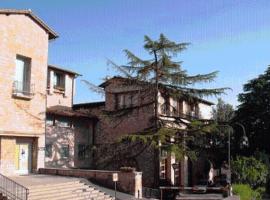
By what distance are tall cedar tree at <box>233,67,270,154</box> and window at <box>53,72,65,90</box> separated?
17.9 meters

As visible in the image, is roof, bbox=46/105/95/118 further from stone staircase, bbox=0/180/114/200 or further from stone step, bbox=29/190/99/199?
stone step, bbox=29/190/99/199

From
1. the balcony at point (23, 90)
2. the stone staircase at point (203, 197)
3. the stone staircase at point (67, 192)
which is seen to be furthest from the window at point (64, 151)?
the stone staircase at point (203, 197)

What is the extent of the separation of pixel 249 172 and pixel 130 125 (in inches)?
395

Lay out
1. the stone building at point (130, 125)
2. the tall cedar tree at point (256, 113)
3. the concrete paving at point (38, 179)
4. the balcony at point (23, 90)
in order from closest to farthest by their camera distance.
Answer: the concrete paving at point (38, 179) < the balcony at point (23, 90) < the stone building at point (130, 125) < the tall cedar tree at point (256, 113)

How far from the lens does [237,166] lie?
36.0 meters

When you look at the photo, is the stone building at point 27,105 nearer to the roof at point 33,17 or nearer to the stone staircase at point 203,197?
the roof at point 33,17

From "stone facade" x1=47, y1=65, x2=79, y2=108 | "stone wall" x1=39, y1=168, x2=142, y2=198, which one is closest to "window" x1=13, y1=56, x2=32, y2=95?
"stone wall" x1=39, y1=168, x2=142, y2=198

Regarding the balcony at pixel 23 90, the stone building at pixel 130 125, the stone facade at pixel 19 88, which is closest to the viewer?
the stone facade at pixel 19 88

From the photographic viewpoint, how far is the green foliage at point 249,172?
116ft

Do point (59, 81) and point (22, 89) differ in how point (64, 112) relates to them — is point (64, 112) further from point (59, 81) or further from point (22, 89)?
point (22, 89)

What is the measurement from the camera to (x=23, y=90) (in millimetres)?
29062

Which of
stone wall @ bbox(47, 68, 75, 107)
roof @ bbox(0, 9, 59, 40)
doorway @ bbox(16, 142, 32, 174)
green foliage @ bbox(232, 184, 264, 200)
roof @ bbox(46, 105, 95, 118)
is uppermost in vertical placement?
roof @ bbox(0, 9, 59, 40)

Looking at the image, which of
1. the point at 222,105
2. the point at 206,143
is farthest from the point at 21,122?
the point at 222,105

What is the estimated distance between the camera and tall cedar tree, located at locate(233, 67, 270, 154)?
4447cm
